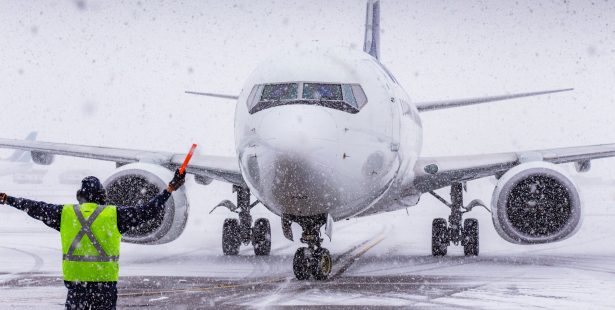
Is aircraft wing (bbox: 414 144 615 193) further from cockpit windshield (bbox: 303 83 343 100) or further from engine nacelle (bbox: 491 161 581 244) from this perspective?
cockpit windshield (bbox: 303 83 343 100)

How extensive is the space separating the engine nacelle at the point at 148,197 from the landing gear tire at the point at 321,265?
12.0 ft

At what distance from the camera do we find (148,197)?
598 inches

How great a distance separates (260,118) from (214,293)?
7.60 feet

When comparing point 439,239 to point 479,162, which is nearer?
point 479,162

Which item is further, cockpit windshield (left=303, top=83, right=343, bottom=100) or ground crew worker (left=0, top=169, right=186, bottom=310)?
cockpit windshield (left=303, top=83, right=343, bottom=100)

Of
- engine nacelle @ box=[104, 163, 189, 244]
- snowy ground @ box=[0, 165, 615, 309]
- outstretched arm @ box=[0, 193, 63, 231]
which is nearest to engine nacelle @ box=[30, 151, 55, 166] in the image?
snowy ground @ box=[0, 165, 615, 309]

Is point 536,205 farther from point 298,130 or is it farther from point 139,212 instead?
point 139,212

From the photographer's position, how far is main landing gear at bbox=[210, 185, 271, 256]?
692 inches

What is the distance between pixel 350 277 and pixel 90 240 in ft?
23.0

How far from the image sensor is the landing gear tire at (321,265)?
11.9m

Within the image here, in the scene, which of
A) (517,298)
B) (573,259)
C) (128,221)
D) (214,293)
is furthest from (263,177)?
(573,259)

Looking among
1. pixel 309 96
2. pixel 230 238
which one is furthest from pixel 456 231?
pixel 309 96

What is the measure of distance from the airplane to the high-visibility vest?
14.5 ft

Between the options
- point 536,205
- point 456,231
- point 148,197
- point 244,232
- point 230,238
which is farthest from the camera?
point 456,231
